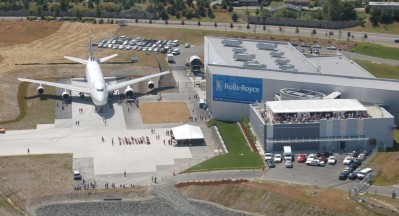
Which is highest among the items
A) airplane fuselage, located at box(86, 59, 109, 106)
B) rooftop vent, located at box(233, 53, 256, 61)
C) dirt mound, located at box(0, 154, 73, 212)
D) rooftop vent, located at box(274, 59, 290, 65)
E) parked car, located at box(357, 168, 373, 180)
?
rooftop vent, located at box(233, 53, 256, 61)

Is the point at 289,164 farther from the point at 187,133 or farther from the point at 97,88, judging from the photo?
the point at 97,88

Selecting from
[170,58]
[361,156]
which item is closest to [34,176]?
[361,156]

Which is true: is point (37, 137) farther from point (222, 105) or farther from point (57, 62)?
point (57, 62)

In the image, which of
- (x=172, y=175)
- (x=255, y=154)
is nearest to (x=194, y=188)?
(x=172, y=175)

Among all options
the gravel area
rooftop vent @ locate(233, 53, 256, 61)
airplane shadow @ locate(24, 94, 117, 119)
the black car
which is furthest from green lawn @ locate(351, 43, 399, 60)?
the gravel area

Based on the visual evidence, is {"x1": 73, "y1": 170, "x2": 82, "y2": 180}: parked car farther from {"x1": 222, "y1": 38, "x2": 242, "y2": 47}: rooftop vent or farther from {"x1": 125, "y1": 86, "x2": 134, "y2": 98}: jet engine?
{"x1": 222, "y1": 38, "x2": 242, "y2": 47}: rooftop vent

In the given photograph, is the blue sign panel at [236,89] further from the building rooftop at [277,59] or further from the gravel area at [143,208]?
the gravel area at [143,208]

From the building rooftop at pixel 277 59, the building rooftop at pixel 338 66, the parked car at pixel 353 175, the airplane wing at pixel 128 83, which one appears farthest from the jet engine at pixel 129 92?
the parked car at pixel 353 175
